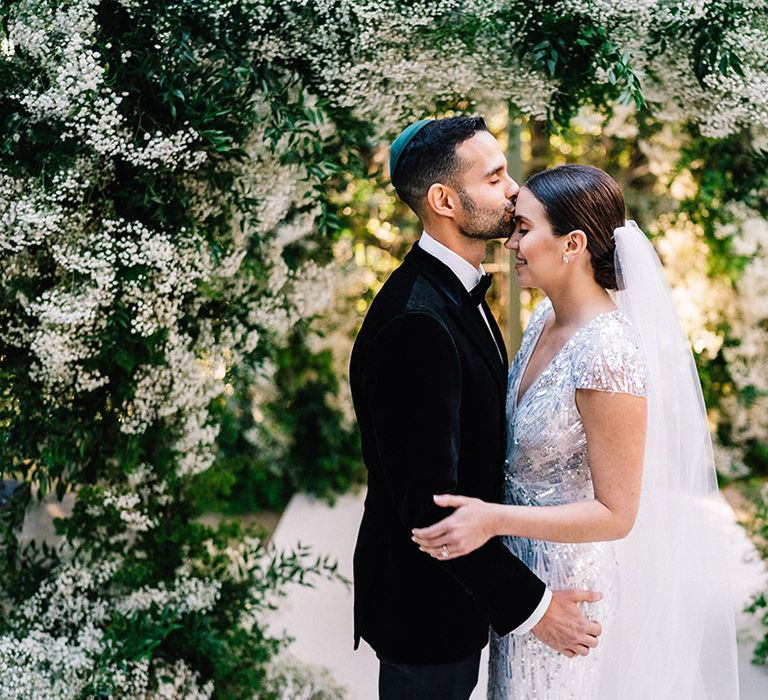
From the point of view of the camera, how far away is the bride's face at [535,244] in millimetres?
2047

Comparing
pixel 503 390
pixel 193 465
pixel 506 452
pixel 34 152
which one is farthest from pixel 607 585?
pixel 34 152

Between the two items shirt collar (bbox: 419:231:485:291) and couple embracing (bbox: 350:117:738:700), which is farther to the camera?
shirt collar (bbox: 419:231:485:291)

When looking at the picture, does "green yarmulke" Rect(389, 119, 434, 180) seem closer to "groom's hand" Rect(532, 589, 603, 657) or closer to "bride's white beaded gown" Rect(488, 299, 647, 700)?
"bride's white beaded gown" Rect(488, 299, 647, 700)

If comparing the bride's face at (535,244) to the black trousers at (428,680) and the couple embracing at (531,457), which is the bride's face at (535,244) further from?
the black trousers at (428,680)

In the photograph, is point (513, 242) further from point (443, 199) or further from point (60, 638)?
point (60, 638)

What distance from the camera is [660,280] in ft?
6.99

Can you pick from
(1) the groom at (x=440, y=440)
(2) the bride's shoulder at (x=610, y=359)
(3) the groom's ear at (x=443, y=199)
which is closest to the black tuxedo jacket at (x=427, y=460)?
(1) the groom at (x=440, y=440)

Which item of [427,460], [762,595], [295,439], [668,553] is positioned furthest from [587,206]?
[295,439]

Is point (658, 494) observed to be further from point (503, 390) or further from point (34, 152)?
point (34, 152)

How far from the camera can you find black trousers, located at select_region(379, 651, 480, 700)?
6.75ft

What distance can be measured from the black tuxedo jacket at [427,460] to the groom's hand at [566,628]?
9 cm

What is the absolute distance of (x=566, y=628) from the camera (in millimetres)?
1992

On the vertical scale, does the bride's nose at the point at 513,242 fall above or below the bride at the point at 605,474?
above

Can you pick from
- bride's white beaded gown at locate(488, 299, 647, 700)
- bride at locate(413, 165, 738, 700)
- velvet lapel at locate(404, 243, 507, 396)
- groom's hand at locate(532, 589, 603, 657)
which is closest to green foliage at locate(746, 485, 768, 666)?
bride at locate(413, 165, 738, 700)
